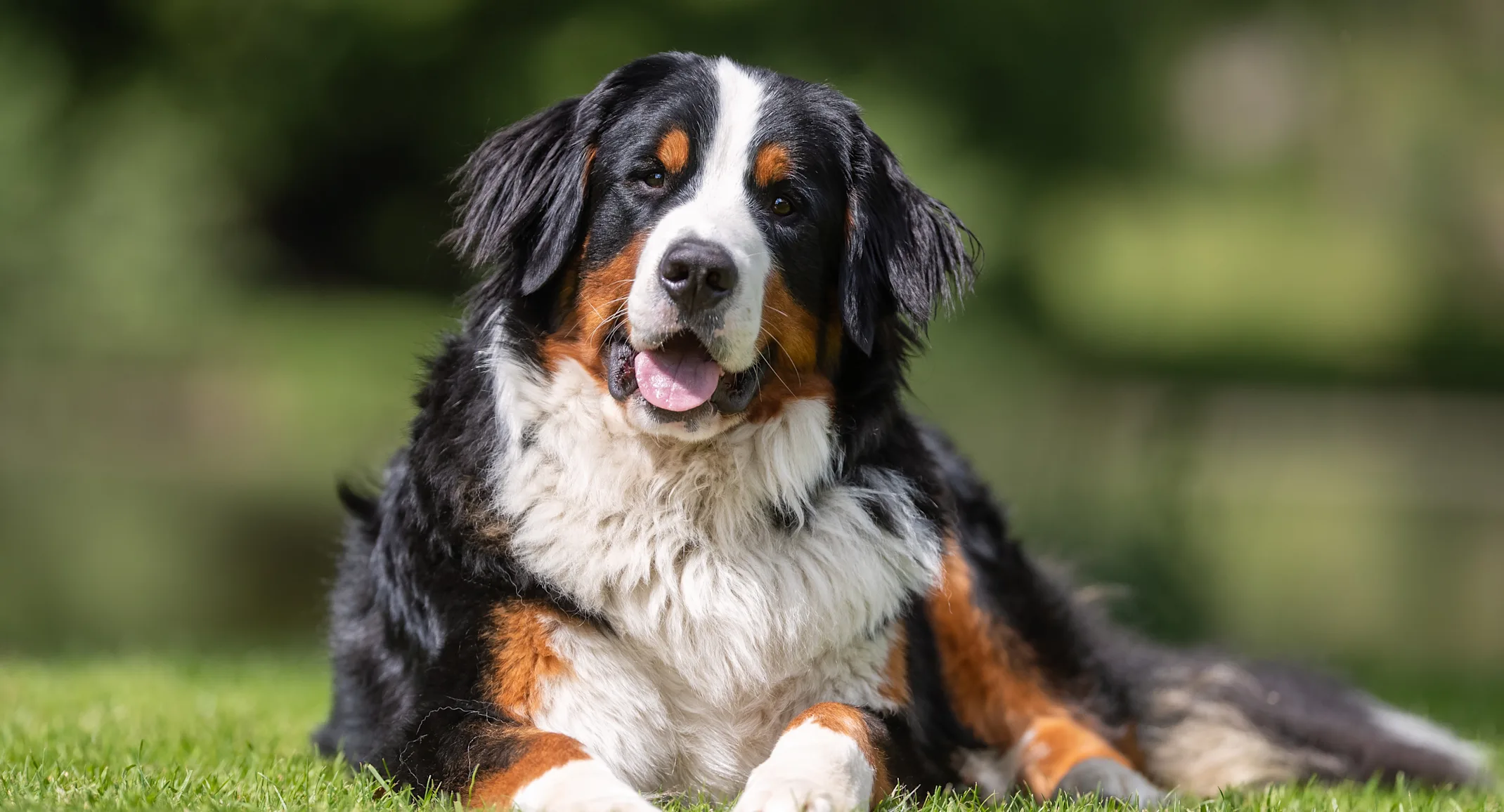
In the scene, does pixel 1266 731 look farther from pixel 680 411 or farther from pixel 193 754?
pixel 193 754

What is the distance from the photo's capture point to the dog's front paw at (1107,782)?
4.47m

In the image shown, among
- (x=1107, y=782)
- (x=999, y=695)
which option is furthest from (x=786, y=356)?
(x=1107, y=782)

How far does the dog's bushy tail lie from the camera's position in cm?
509

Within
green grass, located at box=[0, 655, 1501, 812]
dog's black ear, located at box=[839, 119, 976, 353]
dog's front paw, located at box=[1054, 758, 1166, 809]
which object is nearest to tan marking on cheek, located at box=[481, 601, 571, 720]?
green grass, located at box=[0, 655, 1501, 812]

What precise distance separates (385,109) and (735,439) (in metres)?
24.0

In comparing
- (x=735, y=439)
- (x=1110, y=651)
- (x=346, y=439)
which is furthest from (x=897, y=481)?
(x=346, y=439)

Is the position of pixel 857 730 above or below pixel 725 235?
below

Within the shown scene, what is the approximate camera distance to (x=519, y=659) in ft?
12.7

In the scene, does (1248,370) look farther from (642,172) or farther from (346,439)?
(642,172)

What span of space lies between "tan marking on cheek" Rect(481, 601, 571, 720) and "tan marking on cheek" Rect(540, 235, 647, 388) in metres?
0.64

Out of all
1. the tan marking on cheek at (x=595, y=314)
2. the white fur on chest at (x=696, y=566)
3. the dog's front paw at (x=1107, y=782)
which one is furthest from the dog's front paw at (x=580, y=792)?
the dog's front paw at (x=1107, y=782)

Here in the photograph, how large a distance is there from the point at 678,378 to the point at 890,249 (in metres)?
0.79

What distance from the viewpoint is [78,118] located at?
82.9ft

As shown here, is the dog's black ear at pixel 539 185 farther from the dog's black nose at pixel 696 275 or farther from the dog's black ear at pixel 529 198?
the dog's black nose at pixel 696 275
